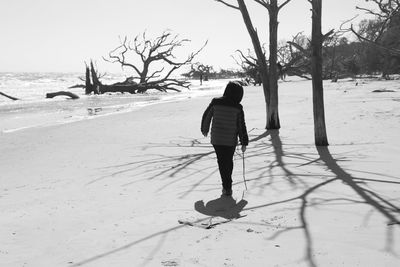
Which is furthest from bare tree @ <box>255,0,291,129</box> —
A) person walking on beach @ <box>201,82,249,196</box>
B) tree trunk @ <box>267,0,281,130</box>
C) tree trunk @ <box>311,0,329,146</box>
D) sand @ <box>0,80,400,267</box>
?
person walking on beach @ <box>201,82,249,196</box>

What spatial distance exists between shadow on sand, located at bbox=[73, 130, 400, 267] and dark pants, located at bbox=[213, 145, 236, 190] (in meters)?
0.26

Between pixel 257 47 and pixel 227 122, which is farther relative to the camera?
pixel 257 47

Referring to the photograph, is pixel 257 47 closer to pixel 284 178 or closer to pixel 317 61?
pixel 317 61

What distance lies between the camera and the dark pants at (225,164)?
5.22m

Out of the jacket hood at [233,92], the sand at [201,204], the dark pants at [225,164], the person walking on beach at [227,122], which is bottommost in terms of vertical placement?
the sand at [201,204]

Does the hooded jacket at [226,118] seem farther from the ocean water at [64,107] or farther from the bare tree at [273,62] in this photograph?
the ocean water at [64,107]

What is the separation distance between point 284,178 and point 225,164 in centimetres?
99

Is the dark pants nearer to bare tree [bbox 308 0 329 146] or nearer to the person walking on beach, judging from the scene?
the person walking on beach

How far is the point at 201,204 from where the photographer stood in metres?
4.88

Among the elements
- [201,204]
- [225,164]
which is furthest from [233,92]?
[201,204]

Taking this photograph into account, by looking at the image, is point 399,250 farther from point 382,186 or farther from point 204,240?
point 382,186

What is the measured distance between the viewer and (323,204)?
4.50 metres

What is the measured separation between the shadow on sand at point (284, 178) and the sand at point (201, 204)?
0.05 ft

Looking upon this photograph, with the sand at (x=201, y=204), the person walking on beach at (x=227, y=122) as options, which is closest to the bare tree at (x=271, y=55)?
the sand at (x=201, y=204)
